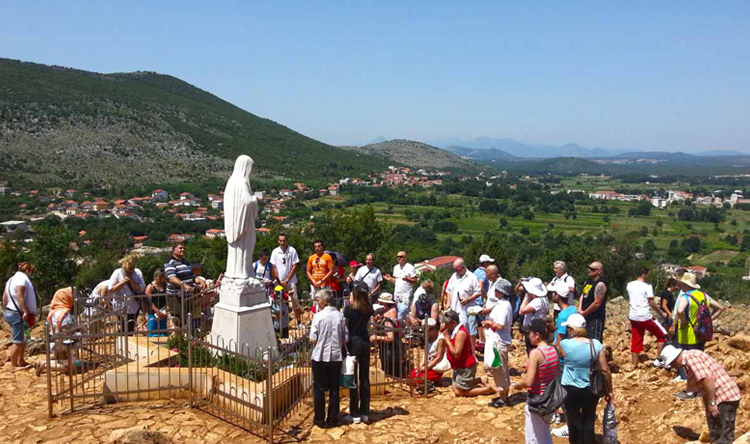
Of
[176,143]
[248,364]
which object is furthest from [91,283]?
[176,143]

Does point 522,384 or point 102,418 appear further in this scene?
point 102,418

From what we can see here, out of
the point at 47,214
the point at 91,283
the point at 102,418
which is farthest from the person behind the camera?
the point at 47,214

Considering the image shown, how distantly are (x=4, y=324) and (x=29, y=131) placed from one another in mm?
81721

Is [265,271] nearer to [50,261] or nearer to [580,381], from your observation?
[580,381]

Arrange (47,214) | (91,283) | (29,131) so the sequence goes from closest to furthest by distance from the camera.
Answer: (91,283) < (47,214) < (29,131)

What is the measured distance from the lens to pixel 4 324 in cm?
1052

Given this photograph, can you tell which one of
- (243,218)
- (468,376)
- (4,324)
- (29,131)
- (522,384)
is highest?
(29,131)

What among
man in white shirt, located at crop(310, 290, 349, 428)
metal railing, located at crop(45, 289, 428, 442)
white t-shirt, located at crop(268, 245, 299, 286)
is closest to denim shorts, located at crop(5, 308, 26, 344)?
metal railing, located at crop(45, 289, 428, 442)

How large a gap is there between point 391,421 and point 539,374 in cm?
187

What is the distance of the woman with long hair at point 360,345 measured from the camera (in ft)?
17.9


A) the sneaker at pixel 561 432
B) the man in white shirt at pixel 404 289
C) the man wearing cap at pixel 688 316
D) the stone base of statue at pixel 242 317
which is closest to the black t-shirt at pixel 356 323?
the stone base of statue at pixel 242 317

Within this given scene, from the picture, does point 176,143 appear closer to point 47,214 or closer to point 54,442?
point 47,214

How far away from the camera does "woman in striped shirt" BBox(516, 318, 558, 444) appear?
4457 millimetres

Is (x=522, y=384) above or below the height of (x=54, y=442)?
above
